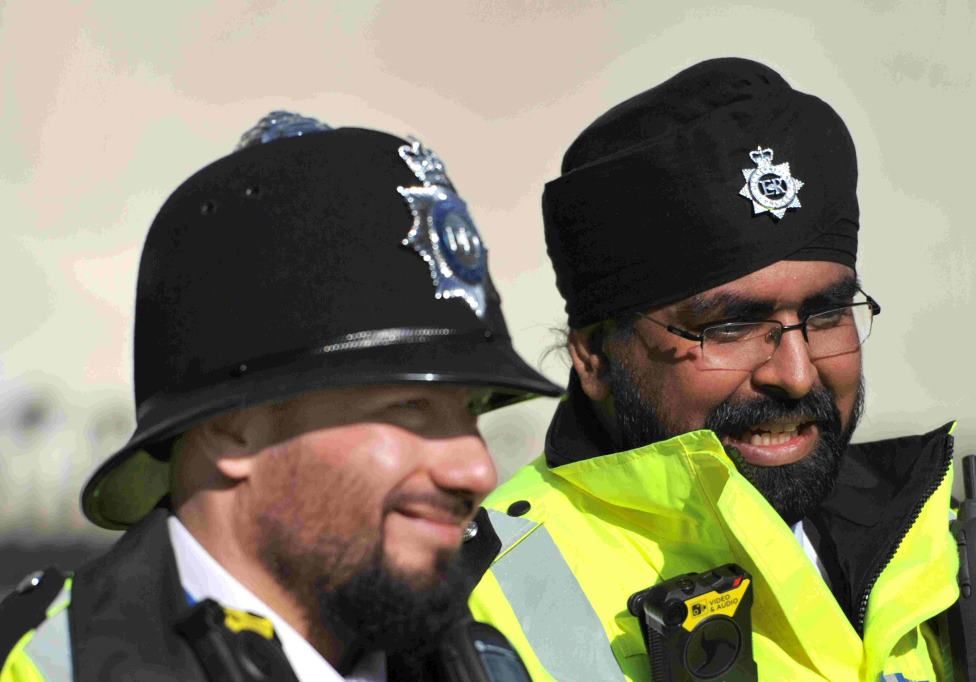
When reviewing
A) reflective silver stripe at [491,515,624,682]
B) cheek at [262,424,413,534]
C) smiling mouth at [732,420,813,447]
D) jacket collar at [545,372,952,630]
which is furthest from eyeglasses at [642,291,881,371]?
cheek at [262,424,413,534]

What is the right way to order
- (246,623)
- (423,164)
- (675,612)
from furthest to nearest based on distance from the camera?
(675,612) → (423,164) → (246,623)

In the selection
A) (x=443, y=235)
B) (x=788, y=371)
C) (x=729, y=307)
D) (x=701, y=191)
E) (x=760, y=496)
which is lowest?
(x=760, y=496)

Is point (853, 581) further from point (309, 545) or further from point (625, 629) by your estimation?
point (309, 545)

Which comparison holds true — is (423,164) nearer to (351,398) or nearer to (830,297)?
(351,398)

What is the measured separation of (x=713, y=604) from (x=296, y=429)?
35.9 inches

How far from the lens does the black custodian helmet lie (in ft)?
6.18

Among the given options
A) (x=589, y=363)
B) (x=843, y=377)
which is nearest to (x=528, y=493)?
(x=589, y=363)

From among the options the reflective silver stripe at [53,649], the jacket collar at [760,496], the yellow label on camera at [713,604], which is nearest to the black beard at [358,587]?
the reflective silver stripe at [53,649]

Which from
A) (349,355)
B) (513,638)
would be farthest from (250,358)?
(513,638)

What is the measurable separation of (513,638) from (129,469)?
0.75 metres

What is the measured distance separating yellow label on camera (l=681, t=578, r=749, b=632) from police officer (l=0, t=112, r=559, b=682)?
0.56 meters

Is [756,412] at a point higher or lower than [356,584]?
lower

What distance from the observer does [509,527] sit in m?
2.70

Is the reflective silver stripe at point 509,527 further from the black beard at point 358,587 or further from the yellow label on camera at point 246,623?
the yellow label on camera at point 246,623
